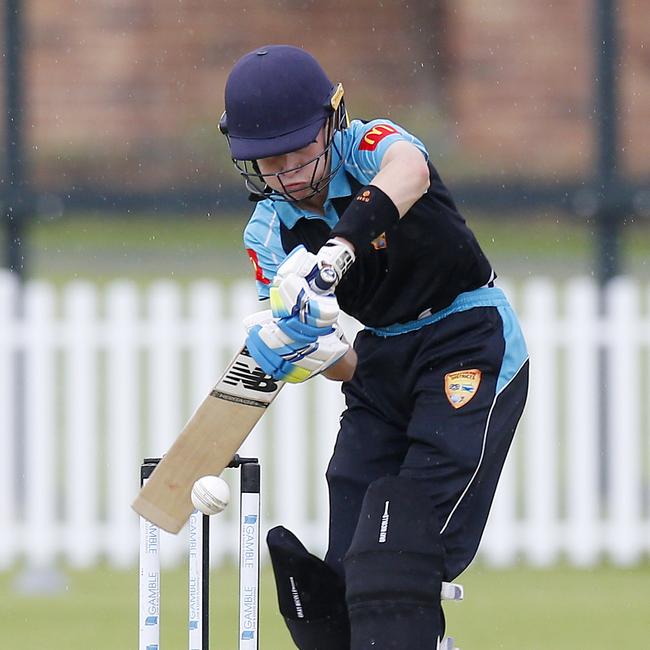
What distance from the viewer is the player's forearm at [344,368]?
144 inches

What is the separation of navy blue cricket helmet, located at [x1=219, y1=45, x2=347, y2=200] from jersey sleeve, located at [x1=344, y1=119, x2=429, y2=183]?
0.10 metres

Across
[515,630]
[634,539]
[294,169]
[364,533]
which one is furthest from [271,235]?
[634,539]

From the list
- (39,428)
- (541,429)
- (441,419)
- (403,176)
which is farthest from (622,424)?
(403,176)

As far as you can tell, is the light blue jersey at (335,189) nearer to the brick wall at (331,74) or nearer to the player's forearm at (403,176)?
the player's forearm at (403,176)

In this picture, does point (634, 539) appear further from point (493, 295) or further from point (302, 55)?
point (302, 55)

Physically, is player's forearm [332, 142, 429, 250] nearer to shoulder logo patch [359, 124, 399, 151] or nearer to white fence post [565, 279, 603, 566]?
shoulder logo patch [359, 124, 399, 151]

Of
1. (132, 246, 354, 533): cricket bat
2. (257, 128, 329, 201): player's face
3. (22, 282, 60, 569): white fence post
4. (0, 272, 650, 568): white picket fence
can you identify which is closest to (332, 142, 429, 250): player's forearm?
(257, 128, 329, 201): player's face

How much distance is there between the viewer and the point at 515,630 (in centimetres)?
516

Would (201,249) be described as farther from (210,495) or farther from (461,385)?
(210,495)

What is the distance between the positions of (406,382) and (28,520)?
2.92m

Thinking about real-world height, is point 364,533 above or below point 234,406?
below

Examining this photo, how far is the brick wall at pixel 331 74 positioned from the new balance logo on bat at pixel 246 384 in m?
14.2

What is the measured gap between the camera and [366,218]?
321 centimetres

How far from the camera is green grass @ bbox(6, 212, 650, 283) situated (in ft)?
57.7
